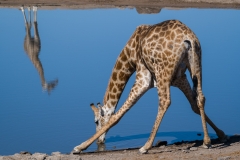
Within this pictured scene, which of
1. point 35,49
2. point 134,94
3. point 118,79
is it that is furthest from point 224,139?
point 35,49

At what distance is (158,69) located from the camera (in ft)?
26.2

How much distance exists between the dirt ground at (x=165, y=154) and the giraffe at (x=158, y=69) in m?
0.16

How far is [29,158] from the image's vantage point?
→ 7.55 metres

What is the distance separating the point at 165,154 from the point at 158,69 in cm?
101

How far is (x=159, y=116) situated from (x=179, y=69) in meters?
0.62

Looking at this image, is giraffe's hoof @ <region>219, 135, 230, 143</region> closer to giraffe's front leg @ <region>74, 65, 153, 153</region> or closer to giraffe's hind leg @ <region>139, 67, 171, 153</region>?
giraffe's hind leg @ <region>139, 67, 171, 153</region>

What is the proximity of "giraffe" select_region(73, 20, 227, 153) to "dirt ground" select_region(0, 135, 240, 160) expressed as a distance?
16 centimetres

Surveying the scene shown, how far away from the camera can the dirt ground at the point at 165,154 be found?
759 cm

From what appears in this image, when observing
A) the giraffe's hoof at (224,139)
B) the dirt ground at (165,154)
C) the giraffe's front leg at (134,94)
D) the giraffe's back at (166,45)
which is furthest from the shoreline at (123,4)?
the dirt ground at (165,154)

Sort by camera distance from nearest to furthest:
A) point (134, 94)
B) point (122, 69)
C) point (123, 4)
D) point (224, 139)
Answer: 1. point (134, 94)
2. point (224, 139)
3. point (122, 69)
4. point (123, 4)

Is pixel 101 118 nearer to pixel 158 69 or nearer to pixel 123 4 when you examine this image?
pixel 158 69

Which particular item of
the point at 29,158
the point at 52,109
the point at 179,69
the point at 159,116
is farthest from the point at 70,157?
the point at 52,109

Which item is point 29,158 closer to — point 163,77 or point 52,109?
point 163,77

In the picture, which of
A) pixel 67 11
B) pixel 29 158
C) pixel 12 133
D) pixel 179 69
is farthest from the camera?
pixel 67 11
